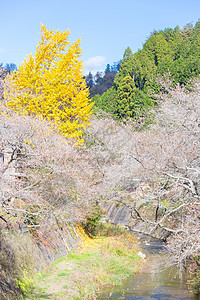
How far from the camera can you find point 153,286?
1325 cm

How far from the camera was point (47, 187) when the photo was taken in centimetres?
1457

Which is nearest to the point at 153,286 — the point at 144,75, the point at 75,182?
the point at 75,182

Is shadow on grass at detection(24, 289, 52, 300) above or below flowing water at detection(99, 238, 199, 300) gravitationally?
above

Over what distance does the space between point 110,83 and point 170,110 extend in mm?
59330

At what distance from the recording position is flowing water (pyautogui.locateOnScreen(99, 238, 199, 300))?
1209 centimetres

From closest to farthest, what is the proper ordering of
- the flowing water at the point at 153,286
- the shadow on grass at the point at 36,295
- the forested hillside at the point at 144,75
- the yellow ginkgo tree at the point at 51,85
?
the shadow on grass at the point at 36,295
the flowing water at the point at 153,286
the yellow ginkgo tree at the point at 51,85
the forested hillside at the point at 144,75

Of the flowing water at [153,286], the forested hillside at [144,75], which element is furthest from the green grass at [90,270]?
the forested hillside at [144,75]

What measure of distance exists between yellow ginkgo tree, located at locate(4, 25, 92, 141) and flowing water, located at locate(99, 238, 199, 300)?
26.2 feet

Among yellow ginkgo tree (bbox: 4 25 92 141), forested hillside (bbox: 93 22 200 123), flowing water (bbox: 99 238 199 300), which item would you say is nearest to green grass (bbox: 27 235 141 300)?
flowing water (bbox: 99 238 199 300)

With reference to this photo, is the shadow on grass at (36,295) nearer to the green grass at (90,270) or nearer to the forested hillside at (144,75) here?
the green grass at (90,270)

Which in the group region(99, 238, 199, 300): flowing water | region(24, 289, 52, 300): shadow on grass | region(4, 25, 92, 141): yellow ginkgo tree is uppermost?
region(4, 25, 92, 141): yellow ginkgo tree

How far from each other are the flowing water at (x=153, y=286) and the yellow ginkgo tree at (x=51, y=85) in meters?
7.98

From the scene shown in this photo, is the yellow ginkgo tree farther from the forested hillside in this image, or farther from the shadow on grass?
the forested hillside

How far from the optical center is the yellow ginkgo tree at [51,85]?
61.8 ft
